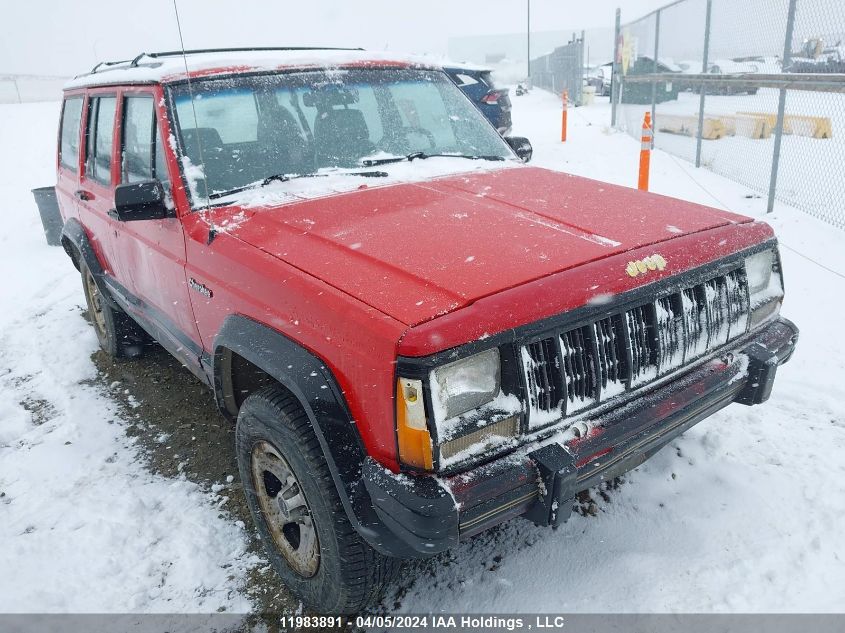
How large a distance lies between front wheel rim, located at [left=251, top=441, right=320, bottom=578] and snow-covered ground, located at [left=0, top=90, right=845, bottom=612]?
305mm

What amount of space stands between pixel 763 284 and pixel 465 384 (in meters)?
1.68

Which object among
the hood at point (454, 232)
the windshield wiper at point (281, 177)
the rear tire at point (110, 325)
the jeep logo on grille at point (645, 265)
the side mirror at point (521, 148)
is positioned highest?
the windshield wiper at point (281, 177)

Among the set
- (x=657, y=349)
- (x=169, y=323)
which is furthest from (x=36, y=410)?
(x=657, y=349)

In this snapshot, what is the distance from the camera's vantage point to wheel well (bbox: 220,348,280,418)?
263cm

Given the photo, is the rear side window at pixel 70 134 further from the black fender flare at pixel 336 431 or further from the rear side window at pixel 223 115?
the black fender flare at pixel 336 431

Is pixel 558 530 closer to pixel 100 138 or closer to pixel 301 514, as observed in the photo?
pixel 301 514

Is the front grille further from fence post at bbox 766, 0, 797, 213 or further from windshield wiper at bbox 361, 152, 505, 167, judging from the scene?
fence post at bbox 766, 0, 797, 213

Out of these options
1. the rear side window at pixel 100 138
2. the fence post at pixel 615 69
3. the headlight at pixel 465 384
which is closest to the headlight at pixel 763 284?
the headlight at pixel 465 384

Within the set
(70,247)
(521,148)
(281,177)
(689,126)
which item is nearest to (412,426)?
(281,177)

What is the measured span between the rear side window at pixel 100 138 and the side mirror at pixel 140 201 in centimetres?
116

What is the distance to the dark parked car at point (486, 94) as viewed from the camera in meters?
9.52

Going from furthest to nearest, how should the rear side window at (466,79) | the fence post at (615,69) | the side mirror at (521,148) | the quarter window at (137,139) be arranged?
1. the fence post at (615,69)
2. the rear side window at (466,79)
3. the side mirror at (521,148)
4. the quarter window at (137,139)

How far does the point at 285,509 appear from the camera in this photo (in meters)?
2.39

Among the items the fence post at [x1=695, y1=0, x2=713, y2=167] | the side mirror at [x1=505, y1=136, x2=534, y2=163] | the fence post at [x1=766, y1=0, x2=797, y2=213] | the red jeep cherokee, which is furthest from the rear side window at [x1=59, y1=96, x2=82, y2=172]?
the fence post at [x1=695, y1=0, x2=713, y2=167]
